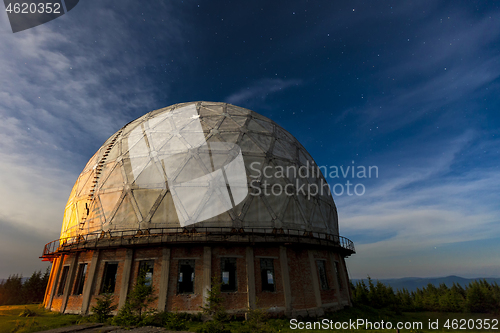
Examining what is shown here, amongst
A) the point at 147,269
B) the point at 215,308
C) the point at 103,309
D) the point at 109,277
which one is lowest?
the point at 215,308

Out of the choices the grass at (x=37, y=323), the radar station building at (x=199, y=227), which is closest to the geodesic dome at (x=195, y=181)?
the radar station building at (x=199, y=227)

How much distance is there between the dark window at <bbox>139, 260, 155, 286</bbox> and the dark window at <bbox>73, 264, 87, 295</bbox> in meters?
4.49

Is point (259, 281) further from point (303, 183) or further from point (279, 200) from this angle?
point (303, 183)

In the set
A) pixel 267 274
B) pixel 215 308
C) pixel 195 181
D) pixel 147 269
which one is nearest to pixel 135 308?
pixel 147 269

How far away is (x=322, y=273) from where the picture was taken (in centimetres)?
1727

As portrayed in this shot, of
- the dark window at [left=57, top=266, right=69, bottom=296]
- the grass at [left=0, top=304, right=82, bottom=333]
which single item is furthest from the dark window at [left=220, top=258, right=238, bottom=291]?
the dark window at [left=57, top=266, right=69, bottom=296]

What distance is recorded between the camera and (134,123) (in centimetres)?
2272

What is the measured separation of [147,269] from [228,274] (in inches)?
177

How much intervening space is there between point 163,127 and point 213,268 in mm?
11352

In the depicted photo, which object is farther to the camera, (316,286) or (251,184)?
(251,184)

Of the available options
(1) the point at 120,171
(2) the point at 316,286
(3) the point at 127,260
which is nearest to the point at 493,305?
(2) the point at 316,286

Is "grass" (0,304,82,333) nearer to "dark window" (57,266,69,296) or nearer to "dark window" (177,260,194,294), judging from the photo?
"dark window" (57,266,69,296)

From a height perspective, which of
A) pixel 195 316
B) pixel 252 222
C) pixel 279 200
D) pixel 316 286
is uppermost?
pixel 279 200

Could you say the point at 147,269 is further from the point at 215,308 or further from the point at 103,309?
the point at 215,308
